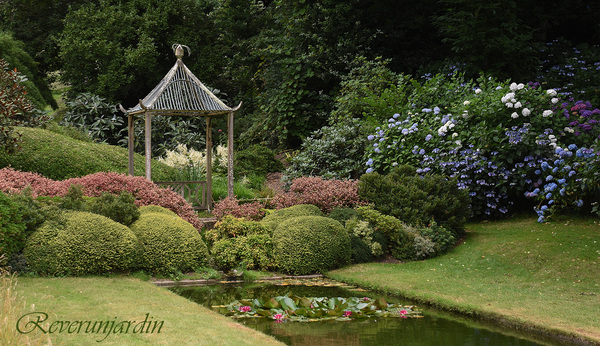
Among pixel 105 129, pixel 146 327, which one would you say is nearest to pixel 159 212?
pixel 146 327

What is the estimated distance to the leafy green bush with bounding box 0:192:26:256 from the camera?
7132 mm

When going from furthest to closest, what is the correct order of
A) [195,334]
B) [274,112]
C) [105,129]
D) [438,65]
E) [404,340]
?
[105,129] < [274,112] < [438,65] < [404,340] < [195,334]

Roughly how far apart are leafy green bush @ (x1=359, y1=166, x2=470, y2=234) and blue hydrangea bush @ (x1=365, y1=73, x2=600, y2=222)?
16.9 inches

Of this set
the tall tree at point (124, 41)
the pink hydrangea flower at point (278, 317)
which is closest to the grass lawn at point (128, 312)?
the pink hydrangea flower at point (278, 317)

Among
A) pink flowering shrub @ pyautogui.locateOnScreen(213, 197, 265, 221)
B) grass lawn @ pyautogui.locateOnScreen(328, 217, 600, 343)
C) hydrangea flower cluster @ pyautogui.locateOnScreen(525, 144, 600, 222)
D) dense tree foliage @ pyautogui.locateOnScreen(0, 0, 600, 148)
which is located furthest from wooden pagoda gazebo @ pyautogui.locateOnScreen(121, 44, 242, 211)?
hydrangea flower cluster @ pyautogui.locateOnScreen(525, 144, 600, 222)

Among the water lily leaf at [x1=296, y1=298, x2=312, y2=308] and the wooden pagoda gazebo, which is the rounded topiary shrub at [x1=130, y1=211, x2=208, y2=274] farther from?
the wooden pagoda gazebo

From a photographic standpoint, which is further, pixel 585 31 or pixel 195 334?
pixel 585 31

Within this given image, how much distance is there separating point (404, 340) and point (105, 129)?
16149mm

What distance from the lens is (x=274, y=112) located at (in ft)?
57.9

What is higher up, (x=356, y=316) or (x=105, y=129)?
(x=105, y=129)

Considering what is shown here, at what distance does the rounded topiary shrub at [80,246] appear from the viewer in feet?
24.5

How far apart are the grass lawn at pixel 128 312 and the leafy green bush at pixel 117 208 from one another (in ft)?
3.88

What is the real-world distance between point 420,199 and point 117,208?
5.31m

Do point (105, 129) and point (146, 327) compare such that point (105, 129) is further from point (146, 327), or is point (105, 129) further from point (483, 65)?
point (146, 327)
